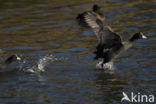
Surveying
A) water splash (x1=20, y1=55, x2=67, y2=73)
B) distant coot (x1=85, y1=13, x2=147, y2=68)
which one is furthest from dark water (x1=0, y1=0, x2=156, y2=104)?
distant coot (x1=85, y1=13, x2=147, y2=68)

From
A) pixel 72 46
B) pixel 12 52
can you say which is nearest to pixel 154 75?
pixel 72 46

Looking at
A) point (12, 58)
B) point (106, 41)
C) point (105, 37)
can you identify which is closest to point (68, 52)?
point (12, 58)

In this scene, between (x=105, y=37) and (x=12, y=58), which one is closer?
(x=105, y=37)

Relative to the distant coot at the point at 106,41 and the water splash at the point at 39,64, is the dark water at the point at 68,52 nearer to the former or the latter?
the water splash at the point at 39,64

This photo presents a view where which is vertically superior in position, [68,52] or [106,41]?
[106,41]

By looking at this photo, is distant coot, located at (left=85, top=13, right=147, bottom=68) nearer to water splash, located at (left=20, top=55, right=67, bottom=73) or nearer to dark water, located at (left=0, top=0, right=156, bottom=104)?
dark water, located at (left=0, top=0, right=156, bottom=104)

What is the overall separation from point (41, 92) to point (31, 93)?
0.19 meters

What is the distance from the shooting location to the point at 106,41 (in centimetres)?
1031

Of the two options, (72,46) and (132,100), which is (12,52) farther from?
(132,100)

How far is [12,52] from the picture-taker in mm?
12148

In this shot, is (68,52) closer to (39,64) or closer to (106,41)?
(39,64)

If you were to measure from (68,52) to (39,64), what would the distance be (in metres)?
1.27

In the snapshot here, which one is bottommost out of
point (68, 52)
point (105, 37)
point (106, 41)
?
point (68, 52)

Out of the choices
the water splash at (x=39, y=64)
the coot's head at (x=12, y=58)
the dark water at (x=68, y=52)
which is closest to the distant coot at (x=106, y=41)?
the dark water at (x=68, y=52)
